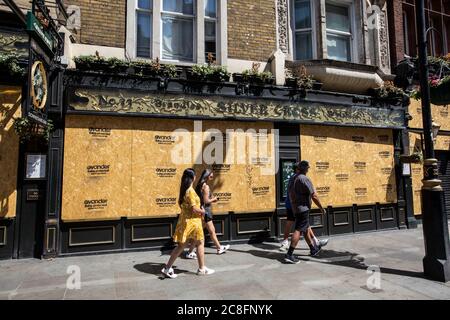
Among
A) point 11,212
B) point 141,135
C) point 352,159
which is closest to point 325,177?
point 352,159

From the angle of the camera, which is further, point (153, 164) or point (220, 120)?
point (220, 120)

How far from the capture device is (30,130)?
630 cm

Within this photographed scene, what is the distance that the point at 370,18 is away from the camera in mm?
10148

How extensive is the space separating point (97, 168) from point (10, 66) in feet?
8.61

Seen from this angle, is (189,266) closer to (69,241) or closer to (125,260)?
(125,260)

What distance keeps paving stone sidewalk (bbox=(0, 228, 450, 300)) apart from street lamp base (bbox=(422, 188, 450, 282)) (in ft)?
0.68

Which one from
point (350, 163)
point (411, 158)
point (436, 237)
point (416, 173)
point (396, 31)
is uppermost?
point (396, 31)

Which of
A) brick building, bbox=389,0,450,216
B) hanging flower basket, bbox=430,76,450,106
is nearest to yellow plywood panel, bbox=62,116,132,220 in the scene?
hanging flower basket, bbox=430,76,450,106

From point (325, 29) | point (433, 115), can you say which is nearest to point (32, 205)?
point (325, 29)

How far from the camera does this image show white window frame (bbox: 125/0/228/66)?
774cm

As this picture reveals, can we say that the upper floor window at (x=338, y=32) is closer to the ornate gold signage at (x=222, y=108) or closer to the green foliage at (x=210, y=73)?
the ornate gold signage at (x=222, y=108)

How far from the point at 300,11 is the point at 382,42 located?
304cm

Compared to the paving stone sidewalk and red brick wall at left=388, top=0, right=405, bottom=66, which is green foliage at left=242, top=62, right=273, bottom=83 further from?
red brick wall at left=388, top=0, right=405, bottom=66

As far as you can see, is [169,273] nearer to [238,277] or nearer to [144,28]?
[238,277]
